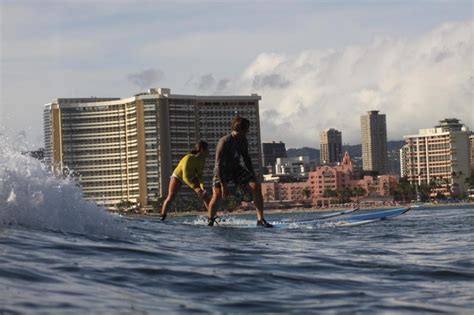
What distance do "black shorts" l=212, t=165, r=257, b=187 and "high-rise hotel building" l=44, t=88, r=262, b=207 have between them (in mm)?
160431

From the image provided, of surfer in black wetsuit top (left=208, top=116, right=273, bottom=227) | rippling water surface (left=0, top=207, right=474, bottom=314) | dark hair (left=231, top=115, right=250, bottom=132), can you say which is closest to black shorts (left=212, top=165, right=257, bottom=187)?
surfer in black wetsuit top (left=208, top=116, right=273, bottom=227)

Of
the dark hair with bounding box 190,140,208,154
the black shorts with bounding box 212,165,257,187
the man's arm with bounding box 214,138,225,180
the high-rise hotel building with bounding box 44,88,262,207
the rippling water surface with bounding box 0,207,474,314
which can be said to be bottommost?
the rippling water surface with bounding box 0,207,474,314

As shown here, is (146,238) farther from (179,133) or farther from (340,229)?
(179,133)

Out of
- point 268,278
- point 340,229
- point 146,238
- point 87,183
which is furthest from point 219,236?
point 87,183

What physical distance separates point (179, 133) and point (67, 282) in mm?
184775

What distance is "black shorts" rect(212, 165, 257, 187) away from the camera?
19.6 meters

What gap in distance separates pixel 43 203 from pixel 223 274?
429 centimetres

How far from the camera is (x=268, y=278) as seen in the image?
10664 millimetres

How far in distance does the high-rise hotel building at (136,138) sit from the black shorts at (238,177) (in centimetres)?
16043

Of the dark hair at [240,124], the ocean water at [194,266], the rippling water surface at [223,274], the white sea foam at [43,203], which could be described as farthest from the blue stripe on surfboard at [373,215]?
the white sea foam at [43,203]

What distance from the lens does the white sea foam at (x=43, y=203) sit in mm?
13789

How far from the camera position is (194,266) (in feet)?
37.3

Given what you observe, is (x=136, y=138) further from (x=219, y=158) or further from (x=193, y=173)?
(x=219, y=158)

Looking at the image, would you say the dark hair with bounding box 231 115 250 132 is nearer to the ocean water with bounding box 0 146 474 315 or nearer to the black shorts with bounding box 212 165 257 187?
the black shorts with bounding box 212 165 257 187
